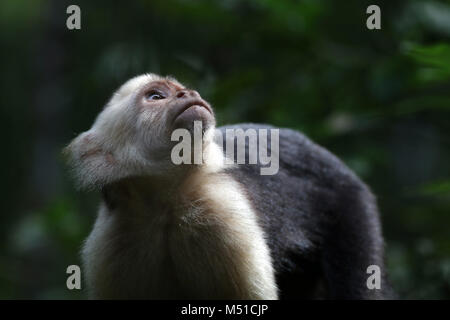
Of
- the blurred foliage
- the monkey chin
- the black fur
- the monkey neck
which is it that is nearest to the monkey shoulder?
the black fur

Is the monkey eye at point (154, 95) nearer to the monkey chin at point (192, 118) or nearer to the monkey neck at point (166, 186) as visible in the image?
the monkey chin at point (192, 118)

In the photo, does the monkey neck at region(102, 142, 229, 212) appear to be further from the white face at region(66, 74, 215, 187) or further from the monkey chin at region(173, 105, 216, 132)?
the monkey chin at region(173, 105, 216, 132)

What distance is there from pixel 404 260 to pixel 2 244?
6338 mm

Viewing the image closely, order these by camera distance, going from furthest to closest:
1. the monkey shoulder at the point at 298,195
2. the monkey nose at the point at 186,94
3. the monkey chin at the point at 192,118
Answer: the monkey shoulder at the point at 298,195 → the monkey nose at the point at 186,94 → the monkey chin at the point at 192,118

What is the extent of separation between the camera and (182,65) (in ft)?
22.3

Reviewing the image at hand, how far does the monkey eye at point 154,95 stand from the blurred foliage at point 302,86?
6.45 feet

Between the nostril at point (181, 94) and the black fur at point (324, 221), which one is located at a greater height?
the nostril at point (181, 94)

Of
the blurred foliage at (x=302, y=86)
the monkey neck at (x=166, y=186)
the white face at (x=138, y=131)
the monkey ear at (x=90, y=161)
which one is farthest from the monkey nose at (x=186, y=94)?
the blurred foliage at (x=302, y=86)

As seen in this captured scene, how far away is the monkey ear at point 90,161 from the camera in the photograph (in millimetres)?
3883

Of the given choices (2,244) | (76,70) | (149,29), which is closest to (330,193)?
(149,29)

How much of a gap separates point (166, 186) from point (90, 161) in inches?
19.5

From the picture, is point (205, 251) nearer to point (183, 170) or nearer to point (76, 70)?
point (183, 170)

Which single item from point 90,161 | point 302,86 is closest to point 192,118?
point 90,161
